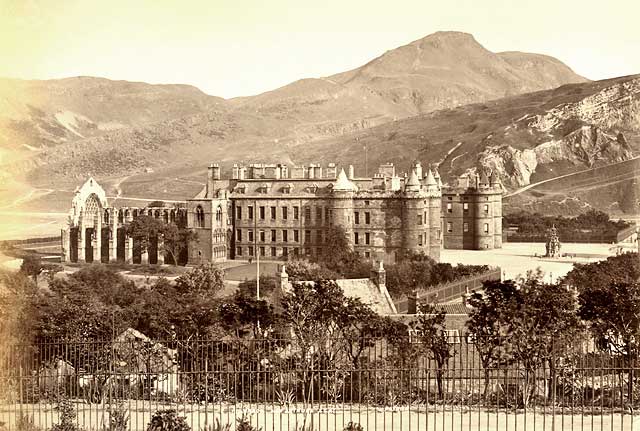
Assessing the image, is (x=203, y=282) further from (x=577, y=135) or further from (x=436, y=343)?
(x=577, y=135)

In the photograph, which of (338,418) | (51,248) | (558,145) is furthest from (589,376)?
(558,145)

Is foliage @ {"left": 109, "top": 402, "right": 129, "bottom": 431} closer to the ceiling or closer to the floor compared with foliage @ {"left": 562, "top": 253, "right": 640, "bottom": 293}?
closer to the floor

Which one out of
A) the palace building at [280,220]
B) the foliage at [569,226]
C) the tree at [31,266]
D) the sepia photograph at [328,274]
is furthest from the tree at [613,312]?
the foliage at [569,226]

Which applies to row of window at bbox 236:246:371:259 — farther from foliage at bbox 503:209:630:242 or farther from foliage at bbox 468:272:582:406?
foliage at bbox 468:272:582:406

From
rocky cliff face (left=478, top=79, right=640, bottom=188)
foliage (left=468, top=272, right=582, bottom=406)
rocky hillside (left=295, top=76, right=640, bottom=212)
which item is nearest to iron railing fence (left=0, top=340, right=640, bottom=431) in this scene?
foliage (left=468, top=272, right=582, bottom=406)

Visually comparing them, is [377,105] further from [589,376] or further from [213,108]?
[589,376]

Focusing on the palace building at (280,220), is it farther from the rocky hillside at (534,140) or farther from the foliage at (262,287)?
the rocky hillside at (534,140)
